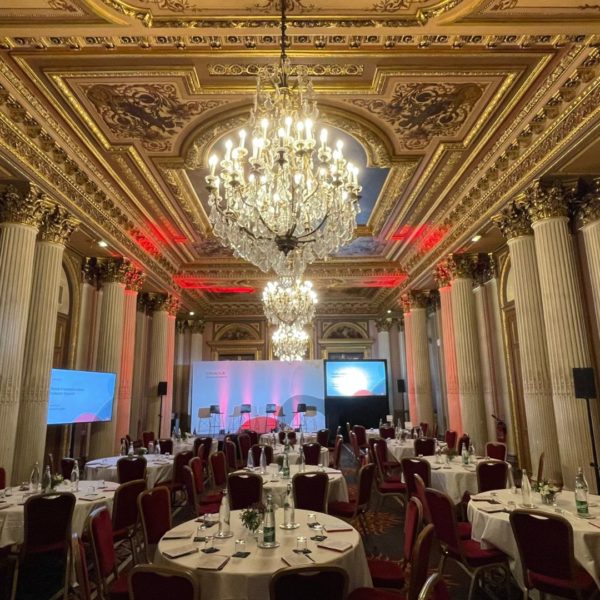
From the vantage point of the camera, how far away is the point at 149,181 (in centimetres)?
729

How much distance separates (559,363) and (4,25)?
6.96 m

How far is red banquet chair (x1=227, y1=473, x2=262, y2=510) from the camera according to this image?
467 centimetres

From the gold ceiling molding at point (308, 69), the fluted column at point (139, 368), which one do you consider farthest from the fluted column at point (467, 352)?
the fluted column at point (139, 368)

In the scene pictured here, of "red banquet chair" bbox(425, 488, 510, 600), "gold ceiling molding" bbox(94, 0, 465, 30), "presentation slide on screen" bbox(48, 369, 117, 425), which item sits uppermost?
"gold ceiling molding" bbox(94, 0, 465, 30)

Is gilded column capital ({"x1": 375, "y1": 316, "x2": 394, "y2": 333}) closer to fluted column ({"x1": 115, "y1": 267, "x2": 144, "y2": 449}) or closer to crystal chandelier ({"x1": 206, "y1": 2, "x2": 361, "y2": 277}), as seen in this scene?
fluted column ({"x1": 115, "y1": 267, "x2": 144, "y2": 449})

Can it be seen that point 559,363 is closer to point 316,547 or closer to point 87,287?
point 316,547

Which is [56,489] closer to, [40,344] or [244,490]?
[244,490]

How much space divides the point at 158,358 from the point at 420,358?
7.05 m

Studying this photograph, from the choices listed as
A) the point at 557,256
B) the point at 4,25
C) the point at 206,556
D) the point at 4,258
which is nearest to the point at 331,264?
the point at 557,256

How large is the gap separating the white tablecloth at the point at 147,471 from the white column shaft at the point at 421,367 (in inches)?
285

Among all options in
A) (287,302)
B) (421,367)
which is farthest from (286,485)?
(421,367)

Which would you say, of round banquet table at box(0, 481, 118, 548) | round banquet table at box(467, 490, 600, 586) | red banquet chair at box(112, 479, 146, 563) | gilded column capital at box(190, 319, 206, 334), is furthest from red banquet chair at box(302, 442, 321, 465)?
gilded column capital at box(190, 319, 206, 334)

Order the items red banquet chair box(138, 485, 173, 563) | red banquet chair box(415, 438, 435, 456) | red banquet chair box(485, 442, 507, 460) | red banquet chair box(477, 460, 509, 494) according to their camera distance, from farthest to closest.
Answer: red banquet chair box(415, 438, 435, 456) → red banquet chair box(485, 442, 507, 460) → red banquet chair box(477, 460, 509, 494) → red banquet chair box(138, 485, 173, 563)

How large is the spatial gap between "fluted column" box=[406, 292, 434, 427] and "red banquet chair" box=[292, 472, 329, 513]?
7697 mm
